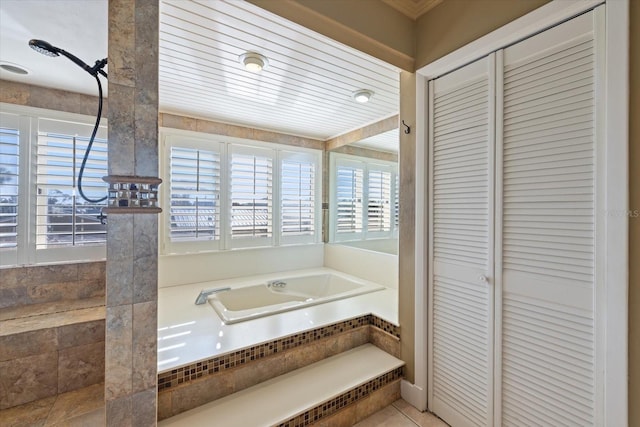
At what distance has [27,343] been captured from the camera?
5.53ft

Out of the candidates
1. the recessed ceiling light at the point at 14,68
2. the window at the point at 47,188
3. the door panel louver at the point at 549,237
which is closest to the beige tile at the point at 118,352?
the window at the point at 47,188

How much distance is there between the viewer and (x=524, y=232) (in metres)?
1.30

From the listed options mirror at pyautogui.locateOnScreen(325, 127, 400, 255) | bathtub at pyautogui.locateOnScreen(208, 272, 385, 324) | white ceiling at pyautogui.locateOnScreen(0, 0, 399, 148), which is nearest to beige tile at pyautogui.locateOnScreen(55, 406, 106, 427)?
bathtub at pyautogui.locateOnScreen(208, 272, 385, 324)

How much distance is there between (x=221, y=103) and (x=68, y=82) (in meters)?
1.14

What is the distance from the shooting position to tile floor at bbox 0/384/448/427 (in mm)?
1531

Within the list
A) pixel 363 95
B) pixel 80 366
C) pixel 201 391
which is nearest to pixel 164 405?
pixel 201 391

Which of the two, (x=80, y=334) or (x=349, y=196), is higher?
(x=349, y=196)

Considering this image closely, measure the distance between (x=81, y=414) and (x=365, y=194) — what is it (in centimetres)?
312

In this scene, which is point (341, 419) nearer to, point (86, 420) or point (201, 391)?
point (201, 391)

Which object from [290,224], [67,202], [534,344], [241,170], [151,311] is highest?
[241,170]

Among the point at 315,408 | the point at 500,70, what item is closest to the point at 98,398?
the point at 315,408

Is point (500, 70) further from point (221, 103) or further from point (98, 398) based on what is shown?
point (98, 398)

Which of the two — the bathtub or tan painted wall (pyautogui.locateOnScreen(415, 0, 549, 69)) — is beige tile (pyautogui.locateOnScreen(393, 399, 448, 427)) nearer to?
the bathtub

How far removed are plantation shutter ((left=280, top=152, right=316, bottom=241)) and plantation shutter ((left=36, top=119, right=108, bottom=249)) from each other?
1826mm
